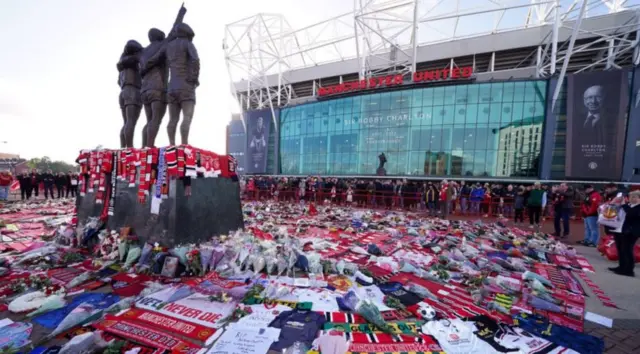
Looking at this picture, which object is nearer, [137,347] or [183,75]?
[137,347]

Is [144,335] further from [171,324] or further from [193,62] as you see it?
[193,62]

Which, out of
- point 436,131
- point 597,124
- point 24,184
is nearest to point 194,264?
point 24,184

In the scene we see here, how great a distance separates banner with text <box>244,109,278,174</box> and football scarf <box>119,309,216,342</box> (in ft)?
122

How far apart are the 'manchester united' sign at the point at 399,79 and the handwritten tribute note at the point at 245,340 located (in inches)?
1197

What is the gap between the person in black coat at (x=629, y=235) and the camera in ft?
17.0

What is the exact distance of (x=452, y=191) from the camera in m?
13.0

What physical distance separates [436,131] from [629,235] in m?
24.9

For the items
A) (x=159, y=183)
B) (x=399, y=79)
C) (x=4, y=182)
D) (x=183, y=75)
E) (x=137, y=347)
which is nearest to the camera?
(x=137, y=347)

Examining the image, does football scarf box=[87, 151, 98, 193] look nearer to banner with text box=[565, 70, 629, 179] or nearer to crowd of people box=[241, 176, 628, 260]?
crowd of people box=[241, 176, 628, 260]

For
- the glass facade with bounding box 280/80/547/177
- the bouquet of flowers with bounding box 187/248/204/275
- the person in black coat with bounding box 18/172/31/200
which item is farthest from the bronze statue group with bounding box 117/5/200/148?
the glass facade with bounding box 280/80/547/177

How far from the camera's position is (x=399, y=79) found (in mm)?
29156

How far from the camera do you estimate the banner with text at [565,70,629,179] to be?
73.3 feet

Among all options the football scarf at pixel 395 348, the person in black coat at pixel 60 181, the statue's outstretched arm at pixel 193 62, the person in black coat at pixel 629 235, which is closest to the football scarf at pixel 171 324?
the football scarf at pixel 395 348

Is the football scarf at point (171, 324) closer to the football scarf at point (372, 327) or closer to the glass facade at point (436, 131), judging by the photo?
the football scarf at point (372, 327)
